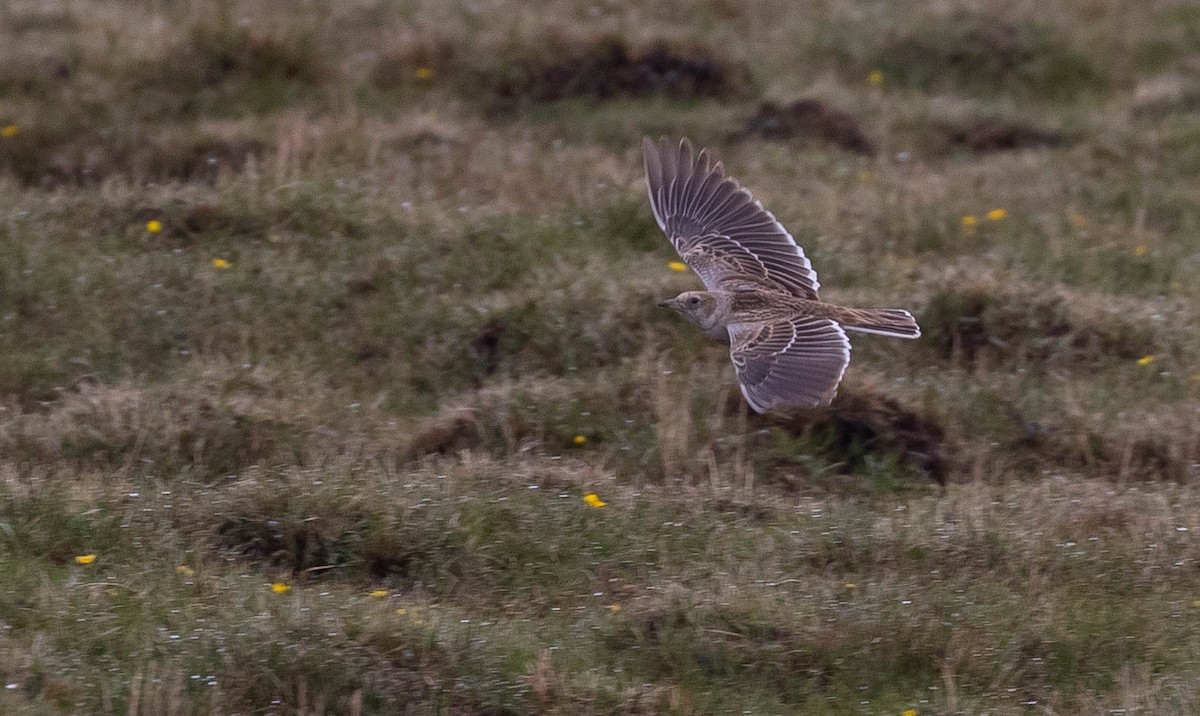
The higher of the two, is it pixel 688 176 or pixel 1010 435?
pixel 688 176

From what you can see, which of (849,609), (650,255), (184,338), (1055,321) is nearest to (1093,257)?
(1055,321)

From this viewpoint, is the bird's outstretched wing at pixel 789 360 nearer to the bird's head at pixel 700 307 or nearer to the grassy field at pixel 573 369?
the bird's head at pixel 700 307

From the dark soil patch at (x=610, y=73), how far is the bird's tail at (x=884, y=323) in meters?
4.23

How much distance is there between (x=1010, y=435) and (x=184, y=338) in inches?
146

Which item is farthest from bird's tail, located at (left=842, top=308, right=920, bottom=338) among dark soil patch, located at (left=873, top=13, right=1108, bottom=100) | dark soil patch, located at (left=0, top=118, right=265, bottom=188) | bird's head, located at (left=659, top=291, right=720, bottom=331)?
dark soil patch, located at (left=873, top=13, right=1108, bottom=100)

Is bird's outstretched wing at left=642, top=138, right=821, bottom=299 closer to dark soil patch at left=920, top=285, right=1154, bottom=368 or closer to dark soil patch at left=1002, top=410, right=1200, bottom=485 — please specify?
dark soil patch at left=920, top=285, right=1154, bottom=368

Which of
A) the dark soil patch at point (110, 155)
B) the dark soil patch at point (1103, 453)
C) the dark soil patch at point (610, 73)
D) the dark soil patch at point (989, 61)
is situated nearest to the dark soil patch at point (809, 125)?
the dark soil patch at point (610, 73)

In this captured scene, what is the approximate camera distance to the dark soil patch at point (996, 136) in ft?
33.4

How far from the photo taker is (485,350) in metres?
7.38

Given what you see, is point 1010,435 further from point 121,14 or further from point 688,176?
point 121,14

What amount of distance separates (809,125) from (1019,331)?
9.67 feet

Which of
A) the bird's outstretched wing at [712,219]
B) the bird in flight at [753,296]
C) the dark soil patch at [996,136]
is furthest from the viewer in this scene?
the dark soil patch at [996,136]

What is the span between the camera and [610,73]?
10531mm

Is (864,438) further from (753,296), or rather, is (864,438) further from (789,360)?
(789,360)
